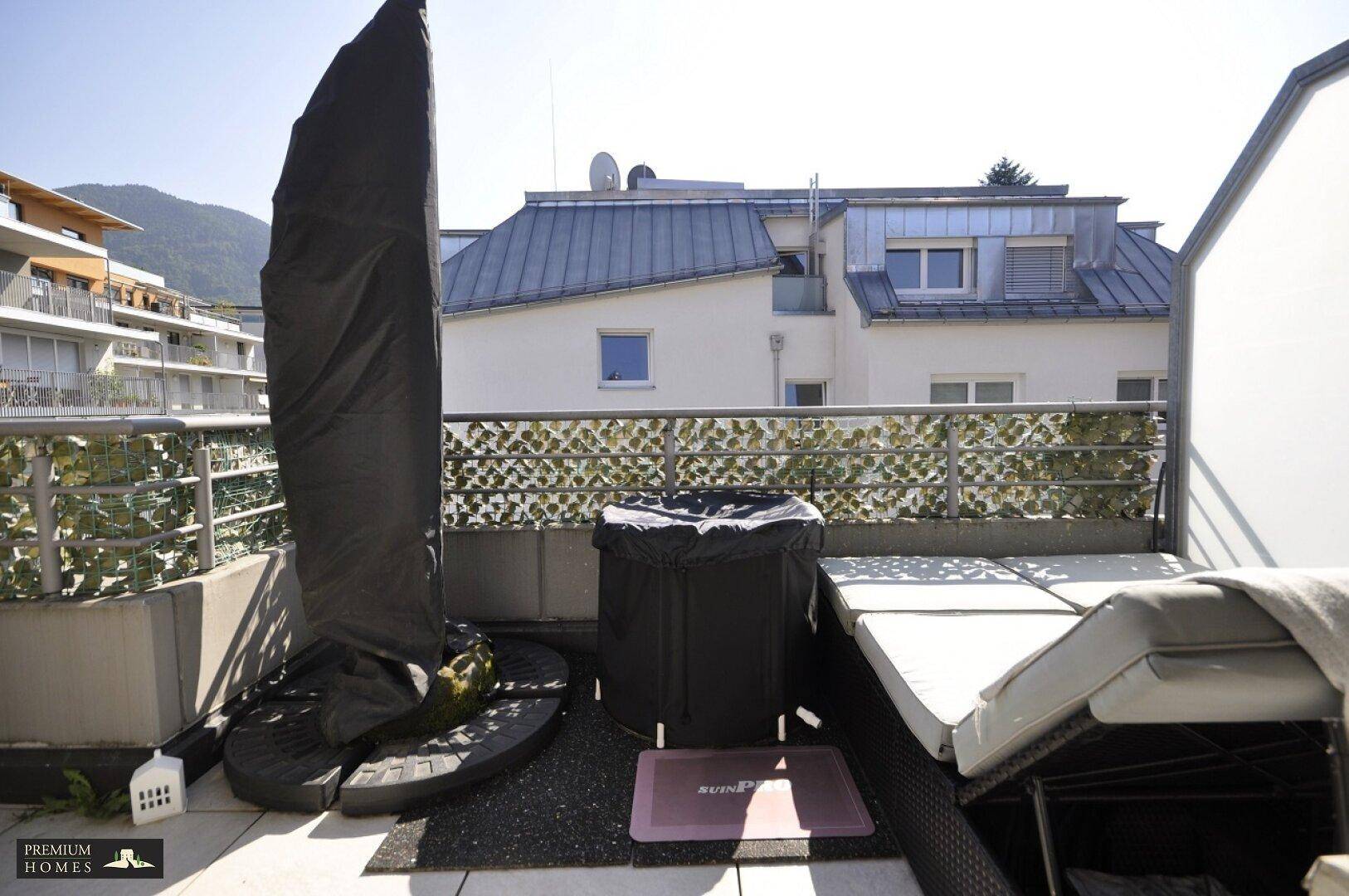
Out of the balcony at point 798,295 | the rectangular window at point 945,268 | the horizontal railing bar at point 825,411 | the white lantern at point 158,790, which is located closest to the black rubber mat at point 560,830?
the white lantern at point 158,790

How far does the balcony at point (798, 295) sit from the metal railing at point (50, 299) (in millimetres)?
27193

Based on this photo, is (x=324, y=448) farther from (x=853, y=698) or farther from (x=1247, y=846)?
(x=1247, y=846)

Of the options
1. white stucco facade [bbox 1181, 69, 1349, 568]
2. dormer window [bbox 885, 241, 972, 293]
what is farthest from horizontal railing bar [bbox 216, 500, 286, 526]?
dormer window [bbox 885, 241, 972, 293]

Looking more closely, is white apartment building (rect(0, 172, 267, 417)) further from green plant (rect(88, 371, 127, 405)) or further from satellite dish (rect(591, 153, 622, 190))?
satellite dish (rect(591, 153, 622, 190))

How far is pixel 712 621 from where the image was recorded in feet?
8.57

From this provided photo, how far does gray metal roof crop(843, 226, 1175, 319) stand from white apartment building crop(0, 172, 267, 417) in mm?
26531

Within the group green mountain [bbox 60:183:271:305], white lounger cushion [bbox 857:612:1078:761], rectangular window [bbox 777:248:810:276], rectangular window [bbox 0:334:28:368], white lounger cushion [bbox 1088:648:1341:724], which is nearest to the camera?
white lounger cushion [bbox 1088:648:1341:724]

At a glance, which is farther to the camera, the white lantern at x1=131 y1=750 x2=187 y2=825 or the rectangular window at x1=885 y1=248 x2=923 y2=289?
the rectangular window at x1=885 y1=248 x2=923 y2=289

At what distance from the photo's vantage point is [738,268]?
10.1 meters

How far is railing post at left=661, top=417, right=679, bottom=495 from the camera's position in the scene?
155 inches

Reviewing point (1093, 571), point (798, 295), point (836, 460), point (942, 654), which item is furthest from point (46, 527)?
point (798, 295)

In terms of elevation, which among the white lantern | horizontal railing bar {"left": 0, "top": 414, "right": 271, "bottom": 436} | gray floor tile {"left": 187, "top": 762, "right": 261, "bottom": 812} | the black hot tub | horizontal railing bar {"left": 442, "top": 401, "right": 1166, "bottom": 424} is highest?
horizontal railing bar {"left": 442, "top": 401, "right": 1166, "bottom": 424}

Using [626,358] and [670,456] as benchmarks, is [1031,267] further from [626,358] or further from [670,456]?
[670,456]

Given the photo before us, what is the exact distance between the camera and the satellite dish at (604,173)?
1438 cm
